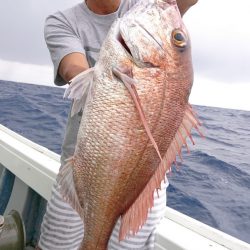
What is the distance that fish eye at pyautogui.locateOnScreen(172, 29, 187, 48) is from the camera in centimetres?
153

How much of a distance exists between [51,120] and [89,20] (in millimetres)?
8935

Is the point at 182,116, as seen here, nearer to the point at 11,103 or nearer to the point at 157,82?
the point at 157,82

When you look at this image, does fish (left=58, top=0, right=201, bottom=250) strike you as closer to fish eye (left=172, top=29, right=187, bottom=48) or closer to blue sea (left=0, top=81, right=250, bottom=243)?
fish eye (left=172, top=29, right=187, bottom=48)

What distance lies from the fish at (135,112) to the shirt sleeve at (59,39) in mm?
463

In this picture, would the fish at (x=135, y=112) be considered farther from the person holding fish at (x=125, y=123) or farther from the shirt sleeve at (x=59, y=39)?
the shirt sleeve at (x=59, y=39)

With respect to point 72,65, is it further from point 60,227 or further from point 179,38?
point 60,227

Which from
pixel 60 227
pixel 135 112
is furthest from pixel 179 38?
pixel 60 227

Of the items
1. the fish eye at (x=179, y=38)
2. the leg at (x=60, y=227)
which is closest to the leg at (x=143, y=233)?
the leg at (x=60, y=227)

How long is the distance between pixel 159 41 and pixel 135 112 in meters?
0.29

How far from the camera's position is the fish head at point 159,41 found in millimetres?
1494

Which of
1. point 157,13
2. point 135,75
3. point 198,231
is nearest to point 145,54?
point 135,75

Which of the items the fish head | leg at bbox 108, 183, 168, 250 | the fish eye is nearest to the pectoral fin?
the fish head

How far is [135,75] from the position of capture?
1.47 meters

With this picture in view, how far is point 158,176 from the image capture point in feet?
4.98
